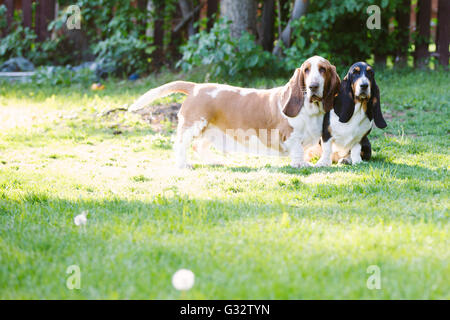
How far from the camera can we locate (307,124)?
16.8ft

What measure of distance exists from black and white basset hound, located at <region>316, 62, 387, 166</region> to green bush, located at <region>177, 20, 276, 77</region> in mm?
3937

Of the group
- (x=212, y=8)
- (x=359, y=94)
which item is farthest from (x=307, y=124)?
(x=212, y=8)

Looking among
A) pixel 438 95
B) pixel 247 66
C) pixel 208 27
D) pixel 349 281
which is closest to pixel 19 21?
pixel 208 27

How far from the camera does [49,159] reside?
5746 millimetres

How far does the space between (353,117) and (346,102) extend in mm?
156

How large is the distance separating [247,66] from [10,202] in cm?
546

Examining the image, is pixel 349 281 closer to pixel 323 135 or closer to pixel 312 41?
pixel 323 135

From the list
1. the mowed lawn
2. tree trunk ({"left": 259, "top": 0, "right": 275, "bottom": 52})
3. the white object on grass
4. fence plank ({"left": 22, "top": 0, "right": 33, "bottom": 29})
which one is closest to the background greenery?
tree trunk ({"left": 259, "top": 0, "right": 275, "bottom": 52})

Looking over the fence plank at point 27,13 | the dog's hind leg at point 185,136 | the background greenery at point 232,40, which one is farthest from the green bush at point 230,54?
the fence plank at point 27,13

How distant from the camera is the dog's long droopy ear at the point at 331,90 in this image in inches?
197

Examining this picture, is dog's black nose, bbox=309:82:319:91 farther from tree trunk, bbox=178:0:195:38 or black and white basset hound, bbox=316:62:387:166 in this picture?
tree trunk, bbox=178:0:195:38

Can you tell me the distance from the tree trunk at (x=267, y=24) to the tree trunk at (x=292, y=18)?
0.67m

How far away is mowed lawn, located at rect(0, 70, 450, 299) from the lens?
102 inches

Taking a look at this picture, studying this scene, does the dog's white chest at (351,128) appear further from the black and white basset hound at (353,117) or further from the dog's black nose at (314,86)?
the dog's black nose at (314,86)
